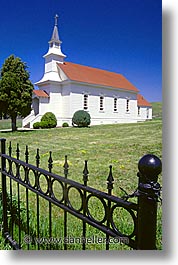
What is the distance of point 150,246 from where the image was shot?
623 millimetres

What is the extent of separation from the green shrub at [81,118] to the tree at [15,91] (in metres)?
0.38

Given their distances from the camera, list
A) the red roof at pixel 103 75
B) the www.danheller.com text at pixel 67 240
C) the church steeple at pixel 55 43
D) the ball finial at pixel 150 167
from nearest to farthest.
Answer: the ball finial at pixel 150 167 < the www.danheller.com text at pixel 67 240 < the church steeple at pixel 55 43 < the red roof at pixel 103 75

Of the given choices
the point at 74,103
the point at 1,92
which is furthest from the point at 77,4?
the point at 1,92

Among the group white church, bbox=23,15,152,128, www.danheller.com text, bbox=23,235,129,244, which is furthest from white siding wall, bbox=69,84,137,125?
www.danheller.com text, bbox=23,235,129,244

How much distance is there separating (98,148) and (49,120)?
0.49 meters

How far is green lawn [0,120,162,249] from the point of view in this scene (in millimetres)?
1695

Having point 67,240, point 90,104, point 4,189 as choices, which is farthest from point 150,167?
point 90,104

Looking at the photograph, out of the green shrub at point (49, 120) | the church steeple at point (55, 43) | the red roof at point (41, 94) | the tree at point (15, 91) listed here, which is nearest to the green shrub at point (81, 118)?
the green shrub at point (49, 120)

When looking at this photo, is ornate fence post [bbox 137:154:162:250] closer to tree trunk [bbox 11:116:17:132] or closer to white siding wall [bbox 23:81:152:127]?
white siding wall [bbox 23:81:152:127]

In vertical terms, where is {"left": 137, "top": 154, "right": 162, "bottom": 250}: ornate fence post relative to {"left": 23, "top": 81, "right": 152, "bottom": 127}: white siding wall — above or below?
below

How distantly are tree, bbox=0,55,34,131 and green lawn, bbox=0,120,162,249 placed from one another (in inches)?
7.7

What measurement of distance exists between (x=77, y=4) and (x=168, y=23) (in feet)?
1.49

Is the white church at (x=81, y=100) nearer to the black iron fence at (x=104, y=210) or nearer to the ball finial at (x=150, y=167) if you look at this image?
the black iron fence at (x=104, y=210)

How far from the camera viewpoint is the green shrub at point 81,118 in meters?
1.81
